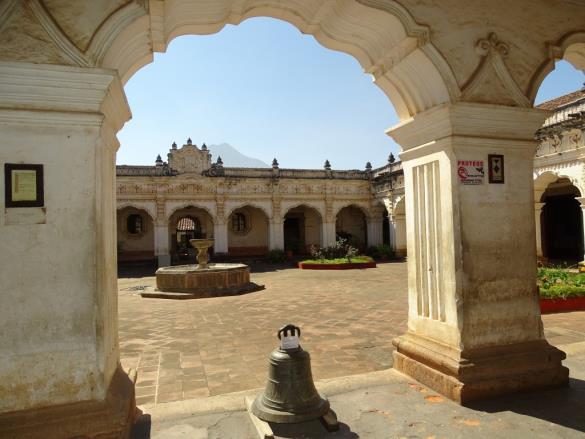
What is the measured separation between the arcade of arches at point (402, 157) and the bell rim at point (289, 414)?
0.92m

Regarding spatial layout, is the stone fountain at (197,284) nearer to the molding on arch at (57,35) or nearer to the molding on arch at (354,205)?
the molding on arch at (57,35)

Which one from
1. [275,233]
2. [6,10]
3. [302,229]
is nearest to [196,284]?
[6,10]

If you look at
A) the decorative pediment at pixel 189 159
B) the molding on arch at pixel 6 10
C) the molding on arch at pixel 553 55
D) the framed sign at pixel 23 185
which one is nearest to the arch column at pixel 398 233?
the decorative pediment at pixel 189 159

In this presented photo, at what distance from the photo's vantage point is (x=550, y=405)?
3.08m

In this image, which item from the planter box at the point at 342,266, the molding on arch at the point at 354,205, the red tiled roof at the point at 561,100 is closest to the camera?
the red tiled roof at the point at 561,100

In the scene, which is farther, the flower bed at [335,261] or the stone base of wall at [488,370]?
the flower bed at [335,261]

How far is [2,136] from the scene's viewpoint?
2.36 metres

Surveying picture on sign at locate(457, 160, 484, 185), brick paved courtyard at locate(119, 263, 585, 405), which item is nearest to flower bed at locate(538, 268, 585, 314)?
brick paved courtyard at locate(119, 263, 585, 405)

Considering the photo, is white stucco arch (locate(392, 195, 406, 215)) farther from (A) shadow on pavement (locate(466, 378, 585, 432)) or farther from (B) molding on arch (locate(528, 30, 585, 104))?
(A) shadow on pavement (locate(466, 378, 585, 432))

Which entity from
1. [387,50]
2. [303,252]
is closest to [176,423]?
[387,50]

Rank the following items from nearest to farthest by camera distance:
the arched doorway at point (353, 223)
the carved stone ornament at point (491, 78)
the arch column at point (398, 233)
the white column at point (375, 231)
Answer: the carved stone ornament at point (491, 78), the arch column at point (398, 233), the white column at point (375, 231), the arched doorway at point (353, 223)

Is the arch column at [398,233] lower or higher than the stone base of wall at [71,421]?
higher

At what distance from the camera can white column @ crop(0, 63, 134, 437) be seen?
2357mm

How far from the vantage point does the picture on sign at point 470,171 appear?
11.1ft
